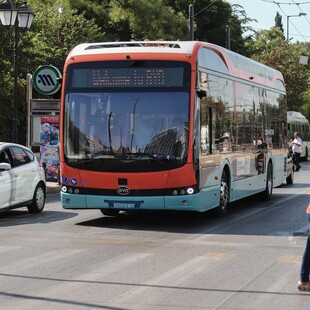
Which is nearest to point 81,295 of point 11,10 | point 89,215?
point 89,215

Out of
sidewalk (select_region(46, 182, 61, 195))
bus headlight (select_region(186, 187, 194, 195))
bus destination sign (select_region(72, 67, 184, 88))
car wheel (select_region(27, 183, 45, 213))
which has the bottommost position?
sidewalk (select_region(46, 182, 61, 195))

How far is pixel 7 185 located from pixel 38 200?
1458 millimetres

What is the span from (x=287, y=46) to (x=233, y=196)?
185 feet

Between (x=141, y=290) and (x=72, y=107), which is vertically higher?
(x=72, y=107)

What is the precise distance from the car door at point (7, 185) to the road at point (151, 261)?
0.35 meters

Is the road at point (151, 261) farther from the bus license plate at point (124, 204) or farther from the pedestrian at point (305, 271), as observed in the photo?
the bus license plate at point (124, 204)

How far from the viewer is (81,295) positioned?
25.6 feet

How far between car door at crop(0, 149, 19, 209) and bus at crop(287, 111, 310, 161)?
32123mm

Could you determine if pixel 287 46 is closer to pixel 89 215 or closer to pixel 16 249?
pixel 89 215

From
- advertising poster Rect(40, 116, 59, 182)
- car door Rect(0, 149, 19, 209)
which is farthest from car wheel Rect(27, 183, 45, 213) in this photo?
advertising poster Rect(40, 116, 59, 182)

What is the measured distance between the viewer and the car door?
14962mm

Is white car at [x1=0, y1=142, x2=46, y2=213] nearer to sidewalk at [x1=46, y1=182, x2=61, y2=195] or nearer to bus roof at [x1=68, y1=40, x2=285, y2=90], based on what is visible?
bus roof at [x1=68, y1=40, x2=285, y2=90]

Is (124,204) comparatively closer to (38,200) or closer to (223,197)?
(223,197)

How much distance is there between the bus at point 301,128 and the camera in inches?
1852
